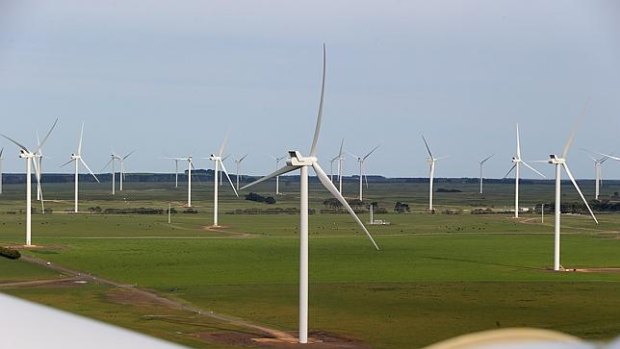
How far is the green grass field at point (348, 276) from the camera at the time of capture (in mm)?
45406

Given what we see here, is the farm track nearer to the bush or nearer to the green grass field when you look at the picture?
the bush

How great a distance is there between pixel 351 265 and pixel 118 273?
15.8 meters

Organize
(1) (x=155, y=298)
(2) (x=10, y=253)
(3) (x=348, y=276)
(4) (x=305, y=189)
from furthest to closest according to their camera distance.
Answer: (2) (x=10, y=253) < (3) (x=348, y=276) < (1) (x=155, y=298) < (4) (x=305, y=189)

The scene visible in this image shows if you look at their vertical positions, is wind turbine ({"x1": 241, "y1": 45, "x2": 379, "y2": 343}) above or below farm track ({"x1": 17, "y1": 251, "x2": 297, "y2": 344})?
above

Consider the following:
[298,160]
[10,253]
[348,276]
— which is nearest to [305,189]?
[298,160]

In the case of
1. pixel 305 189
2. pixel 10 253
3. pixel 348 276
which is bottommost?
pixel 348 276

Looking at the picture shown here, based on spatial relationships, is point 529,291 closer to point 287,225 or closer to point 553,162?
point 553,162

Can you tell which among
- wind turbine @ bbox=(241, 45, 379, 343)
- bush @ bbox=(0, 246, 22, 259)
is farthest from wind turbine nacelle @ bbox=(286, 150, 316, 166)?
bush @ bbox=(0, 246, 22, 259)

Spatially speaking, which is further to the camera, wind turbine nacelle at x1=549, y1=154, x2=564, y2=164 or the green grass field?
wind turbine nacelle at x1=549, y1=154, x2=564, y2=164

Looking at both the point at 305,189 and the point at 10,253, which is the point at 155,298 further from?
the point at 10,253

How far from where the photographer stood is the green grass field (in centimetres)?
4541

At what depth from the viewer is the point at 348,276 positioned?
66.2m

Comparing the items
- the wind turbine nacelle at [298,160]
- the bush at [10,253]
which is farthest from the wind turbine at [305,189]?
the bush at [10,253]

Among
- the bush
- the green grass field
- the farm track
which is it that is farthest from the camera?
the bush
